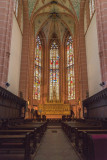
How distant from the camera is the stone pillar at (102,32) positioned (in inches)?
363

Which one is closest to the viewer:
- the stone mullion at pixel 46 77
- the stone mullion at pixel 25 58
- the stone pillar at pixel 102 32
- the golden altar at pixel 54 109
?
the stone pillar at pixel 102 32

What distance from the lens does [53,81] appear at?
77.1 feet

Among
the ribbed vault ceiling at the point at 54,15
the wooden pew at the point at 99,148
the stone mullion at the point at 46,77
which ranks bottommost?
the wooden pew at the point at 99,148

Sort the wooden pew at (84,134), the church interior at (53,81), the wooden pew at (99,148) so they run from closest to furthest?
the wooden pew at (99,148), the wooden pew at (84,134), the church interior at (53,81)

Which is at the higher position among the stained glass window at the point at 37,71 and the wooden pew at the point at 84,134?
the stained glass window at the point at 37,71

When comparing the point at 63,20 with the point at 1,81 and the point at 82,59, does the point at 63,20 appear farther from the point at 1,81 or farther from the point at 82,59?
the point at 1,81

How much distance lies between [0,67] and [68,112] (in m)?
13.0

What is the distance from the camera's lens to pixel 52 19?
22344 millimetres

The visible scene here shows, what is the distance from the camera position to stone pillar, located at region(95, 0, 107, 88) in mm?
9229

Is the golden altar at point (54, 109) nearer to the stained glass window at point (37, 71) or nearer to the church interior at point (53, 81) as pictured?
the church interior at point (53, 81)

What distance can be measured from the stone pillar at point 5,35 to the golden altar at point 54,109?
11.4 metres

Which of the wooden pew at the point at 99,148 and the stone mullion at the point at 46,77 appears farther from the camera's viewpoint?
the stone mullion at the point at 46,77

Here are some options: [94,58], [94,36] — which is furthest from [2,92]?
[94,36]

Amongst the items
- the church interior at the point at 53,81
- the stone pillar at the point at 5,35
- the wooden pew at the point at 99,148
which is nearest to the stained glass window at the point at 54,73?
the church interior at the point at 53,81
